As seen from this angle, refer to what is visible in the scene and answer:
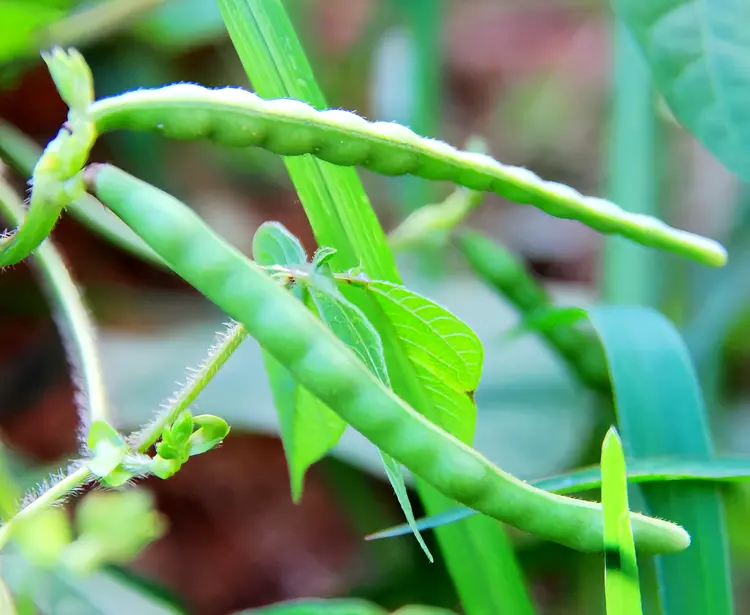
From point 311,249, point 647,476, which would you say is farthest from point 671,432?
point 311,249

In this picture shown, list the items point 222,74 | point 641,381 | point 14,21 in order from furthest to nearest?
point 222,74, point 14,21, point 641,381

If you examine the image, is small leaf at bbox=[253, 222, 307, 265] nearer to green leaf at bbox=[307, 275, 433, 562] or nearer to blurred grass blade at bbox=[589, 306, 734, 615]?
green leaf at bbox=[307, 275, 433, 562]

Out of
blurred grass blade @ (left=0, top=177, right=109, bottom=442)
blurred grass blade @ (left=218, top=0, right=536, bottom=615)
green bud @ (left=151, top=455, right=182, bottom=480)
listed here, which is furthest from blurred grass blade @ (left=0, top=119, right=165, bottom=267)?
green bud @ (left=151, top=455, right=182, bottom=480)

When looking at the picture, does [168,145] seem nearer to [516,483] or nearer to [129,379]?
[129,379]

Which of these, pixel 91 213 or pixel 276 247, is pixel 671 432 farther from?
pixel 91 213

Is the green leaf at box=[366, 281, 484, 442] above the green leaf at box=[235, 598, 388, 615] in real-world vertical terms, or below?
above

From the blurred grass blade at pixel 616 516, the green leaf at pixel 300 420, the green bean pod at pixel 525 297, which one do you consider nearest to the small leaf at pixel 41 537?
the green leaf at pixel 300 420

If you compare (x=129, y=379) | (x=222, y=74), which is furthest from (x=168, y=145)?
(x=129, y=379)
